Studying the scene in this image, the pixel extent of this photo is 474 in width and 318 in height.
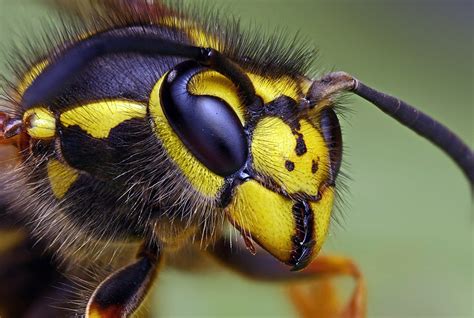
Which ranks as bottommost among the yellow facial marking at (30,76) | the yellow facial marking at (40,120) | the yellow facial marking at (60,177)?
the yellow facial marking at (60,177)

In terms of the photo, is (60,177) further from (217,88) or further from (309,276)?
(309,276)

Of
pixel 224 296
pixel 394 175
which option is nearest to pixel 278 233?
pixel 224 296

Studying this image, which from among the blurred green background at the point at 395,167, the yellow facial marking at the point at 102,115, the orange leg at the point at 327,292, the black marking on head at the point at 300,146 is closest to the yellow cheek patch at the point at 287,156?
the black marking on head at the point at 300,146

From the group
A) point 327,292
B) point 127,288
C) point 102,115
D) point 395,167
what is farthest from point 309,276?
point 395,167

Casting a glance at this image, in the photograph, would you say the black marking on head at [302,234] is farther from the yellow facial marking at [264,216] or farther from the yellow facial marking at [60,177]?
the yellow facial marking at [60,177]

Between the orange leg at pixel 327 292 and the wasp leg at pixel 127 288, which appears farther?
the orange leg at pixel 327 292

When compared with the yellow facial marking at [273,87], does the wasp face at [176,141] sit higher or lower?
lower
